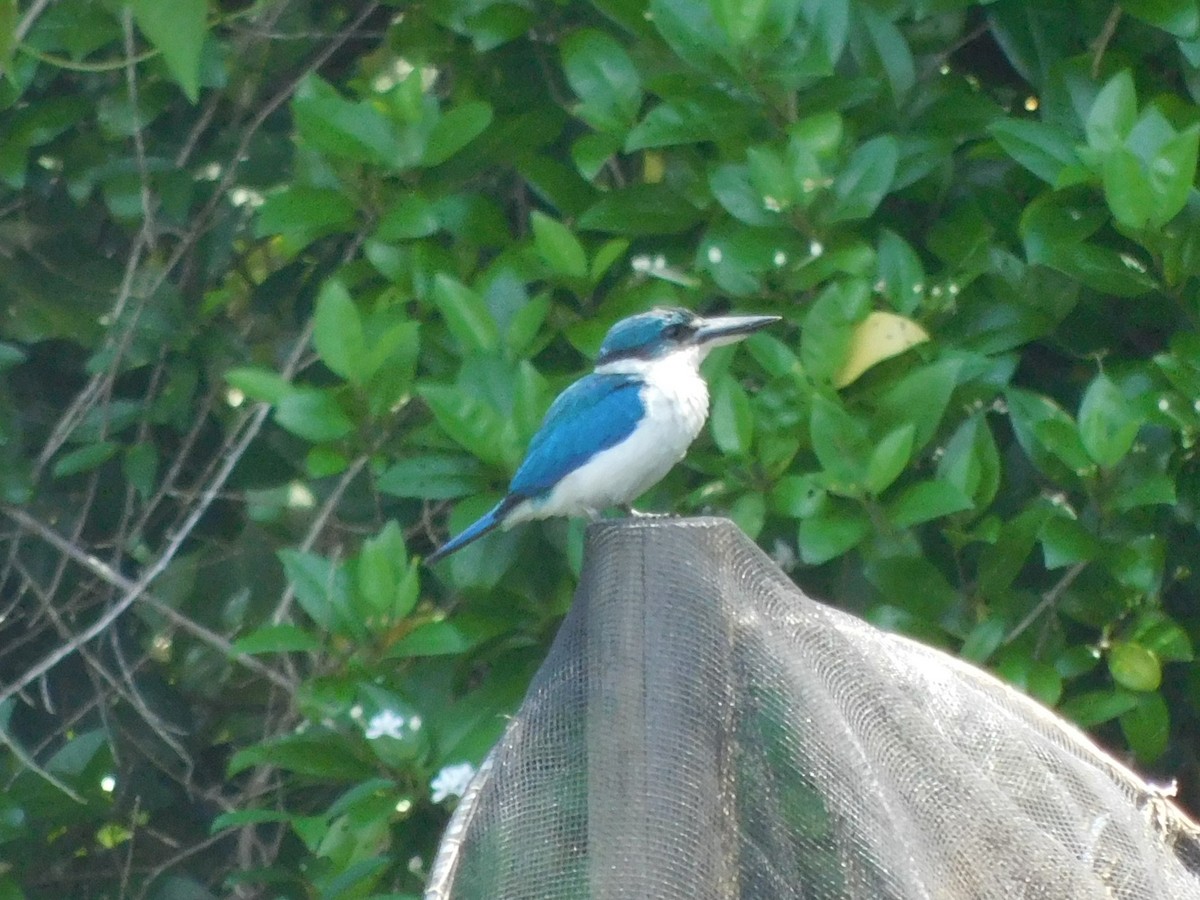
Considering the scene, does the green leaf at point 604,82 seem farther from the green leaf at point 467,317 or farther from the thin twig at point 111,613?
the thin twig at point 111,613

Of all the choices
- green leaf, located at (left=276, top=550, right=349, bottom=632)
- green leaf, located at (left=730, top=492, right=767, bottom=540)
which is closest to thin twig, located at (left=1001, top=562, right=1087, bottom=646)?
green leaf, located at (left=730, top=492, right=767, bottom=540)

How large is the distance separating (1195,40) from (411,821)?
182 cm

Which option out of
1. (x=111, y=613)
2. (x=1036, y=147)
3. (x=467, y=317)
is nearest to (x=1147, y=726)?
(x=1036, y=147)

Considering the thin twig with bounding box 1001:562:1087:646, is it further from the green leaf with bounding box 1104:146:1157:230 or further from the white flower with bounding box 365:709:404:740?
the white flower with bounding box 365:709:404:740

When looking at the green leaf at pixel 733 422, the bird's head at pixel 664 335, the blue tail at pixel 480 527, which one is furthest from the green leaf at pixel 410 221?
the green leaf at pixel 733 422

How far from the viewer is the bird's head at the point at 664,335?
9.28ft

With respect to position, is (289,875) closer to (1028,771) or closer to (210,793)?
(210,793)

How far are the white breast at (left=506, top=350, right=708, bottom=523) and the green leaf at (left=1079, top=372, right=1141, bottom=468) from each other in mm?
696

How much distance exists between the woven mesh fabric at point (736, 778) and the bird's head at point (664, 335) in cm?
121

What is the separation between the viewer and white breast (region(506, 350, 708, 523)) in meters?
2.85

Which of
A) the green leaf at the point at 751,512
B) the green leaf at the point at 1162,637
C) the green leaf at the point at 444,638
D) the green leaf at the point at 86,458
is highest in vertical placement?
the green leaf at the point at 751,512

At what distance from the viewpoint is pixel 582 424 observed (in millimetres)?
2955

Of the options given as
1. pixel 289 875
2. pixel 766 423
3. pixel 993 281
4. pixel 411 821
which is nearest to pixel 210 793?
pixel 289 875

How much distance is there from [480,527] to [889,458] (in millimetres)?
693
